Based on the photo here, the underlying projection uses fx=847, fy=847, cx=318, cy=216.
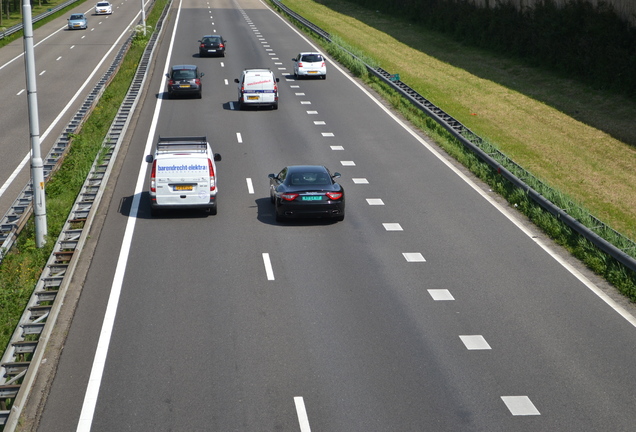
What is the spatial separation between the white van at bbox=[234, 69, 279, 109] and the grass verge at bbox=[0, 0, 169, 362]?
580cm

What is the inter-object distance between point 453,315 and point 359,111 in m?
23.4

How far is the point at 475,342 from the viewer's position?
14.9 meters

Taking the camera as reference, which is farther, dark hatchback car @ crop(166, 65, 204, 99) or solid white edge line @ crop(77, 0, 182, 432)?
dark hatchback car @ crop(166, 65, 204, 99)

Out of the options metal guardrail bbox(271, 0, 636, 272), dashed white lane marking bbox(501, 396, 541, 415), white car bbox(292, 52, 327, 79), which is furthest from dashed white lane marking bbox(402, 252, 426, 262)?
white car bbox(292, 52, 327, 79)

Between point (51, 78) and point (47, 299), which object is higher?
point (47, 299)

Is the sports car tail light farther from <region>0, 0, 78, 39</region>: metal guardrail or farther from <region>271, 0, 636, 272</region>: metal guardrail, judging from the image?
<region>0, 0, 78, 39</region>: metal guardrail

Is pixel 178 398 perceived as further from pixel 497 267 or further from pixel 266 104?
pixel 266 104

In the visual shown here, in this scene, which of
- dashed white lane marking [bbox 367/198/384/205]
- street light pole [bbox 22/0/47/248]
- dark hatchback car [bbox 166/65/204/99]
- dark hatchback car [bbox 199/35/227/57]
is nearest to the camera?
street light pole [bbox 22/0/47/248]

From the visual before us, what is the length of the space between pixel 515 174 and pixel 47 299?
1507cm

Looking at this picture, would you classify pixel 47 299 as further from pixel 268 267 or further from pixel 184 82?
pixel 184 82

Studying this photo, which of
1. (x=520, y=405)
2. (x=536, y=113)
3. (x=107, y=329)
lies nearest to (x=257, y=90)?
(x=536, y=113)

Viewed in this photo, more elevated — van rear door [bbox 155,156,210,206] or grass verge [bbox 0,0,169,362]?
van rear door [bbox 155,156,210,206]

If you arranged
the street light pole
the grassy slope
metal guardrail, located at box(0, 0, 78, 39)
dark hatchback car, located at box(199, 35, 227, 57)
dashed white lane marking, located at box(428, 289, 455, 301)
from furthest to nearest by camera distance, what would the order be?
metal guardrail, located at box(0, 0, 78, 39) → dark hatchback car, located at box(199, 35, 227, 57) → the grassy slope → the street light pole → dashed white lane marking, located at box(428, 289, 455, 301)

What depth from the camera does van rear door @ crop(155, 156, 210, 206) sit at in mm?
22453
